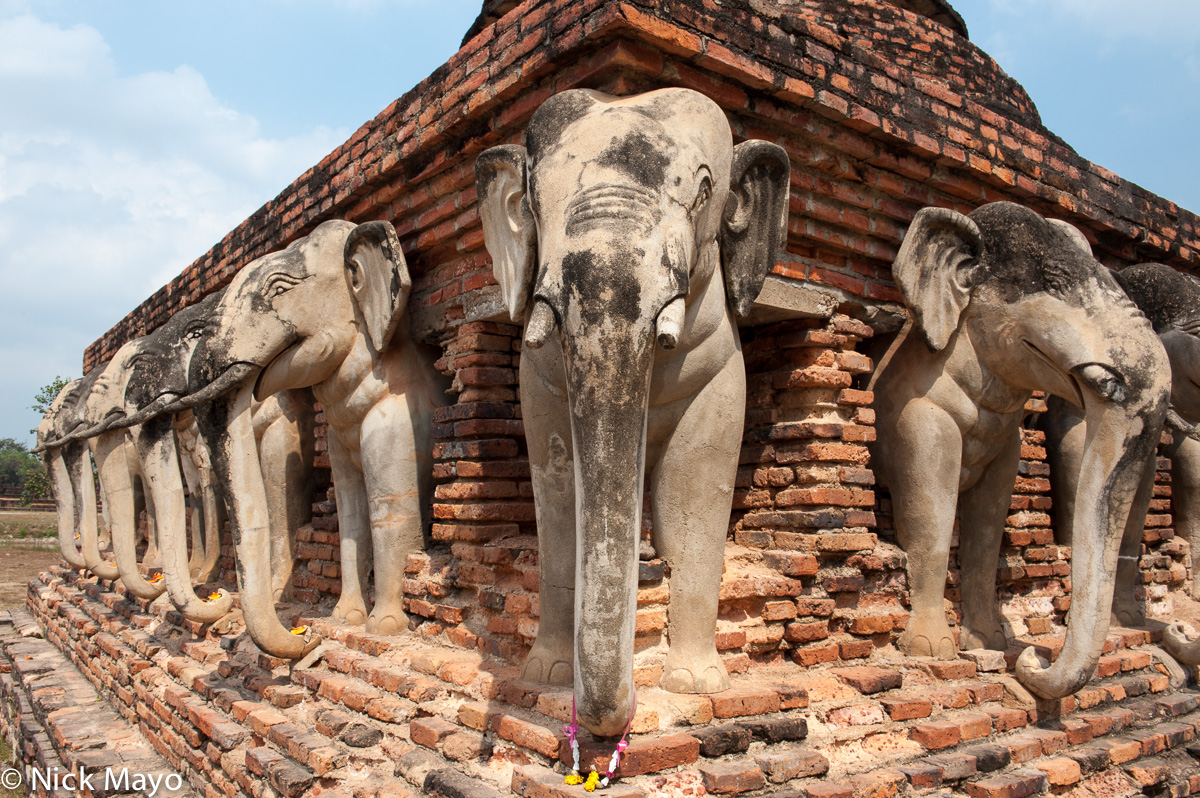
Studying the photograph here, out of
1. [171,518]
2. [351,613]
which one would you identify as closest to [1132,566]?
[351,613]

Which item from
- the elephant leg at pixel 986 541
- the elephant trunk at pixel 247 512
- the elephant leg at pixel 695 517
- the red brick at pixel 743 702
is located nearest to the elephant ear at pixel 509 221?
the elephant leg at pixel 695 517

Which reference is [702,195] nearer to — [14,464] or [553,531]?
[553,531]

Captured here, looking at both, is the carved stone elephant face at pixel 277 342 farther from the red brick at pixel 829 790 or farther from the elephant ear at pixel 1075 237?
the elephant ear at pixel 1075 237

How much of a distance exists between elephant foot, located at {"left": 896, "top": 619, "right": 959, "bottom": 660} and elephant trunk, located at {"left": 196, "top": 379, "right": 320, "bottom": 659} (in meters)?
2.80

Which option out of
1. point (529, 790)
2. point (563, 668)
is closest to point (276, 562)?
point (563, 668)

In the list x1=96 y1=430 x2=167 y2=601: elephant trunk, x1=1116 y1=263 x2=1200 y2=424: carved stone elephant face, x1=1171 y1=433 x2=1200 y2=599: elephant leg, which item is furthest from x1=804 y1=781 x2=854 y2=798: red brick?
x1=96 y1=430 x2=167 y2=601: elephant trunk

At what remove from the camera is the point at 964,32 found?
720cm

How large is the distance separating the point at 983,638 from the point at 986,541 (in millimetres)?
468

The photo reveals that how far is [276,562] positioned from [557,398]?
3.18m

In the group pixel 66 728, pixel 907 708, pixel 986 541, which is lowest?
pixel 66 728

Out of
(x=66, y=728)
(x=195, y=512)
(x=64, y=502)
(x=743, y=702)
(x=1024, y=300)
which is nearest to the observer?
(x=743, y=702)

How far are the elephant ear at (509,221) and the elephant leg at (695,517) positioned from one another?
0.73 m

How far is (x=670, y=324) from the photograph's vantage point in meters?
2.39

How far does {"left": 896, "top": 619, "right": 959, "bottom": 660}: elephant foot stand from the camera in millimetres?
3836
